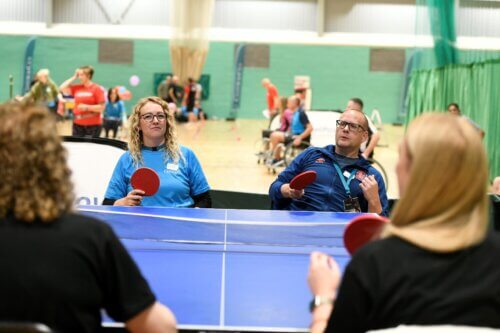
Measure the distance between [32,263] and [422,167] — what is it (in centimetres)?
89

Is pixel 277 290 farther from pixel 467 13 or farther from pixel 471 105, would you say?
pixel 467 13

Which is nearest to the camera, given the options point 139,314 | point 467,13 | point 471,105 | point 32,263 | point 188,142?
point 32,263

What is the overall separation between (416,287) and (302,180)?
2.51m

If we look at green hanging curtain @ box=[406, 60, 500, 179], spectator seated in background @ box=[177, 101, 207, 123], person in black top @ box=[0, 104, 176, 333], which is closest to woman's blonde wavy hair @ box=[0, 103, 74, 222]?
person in black top @ box=[0, 104, 176, 333]

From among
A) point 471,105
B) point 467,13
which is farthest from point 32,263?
point 467,13

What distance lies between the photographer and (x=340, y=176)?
4387 millimetres

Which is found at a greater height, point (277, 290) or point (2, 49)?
point (2, 49)

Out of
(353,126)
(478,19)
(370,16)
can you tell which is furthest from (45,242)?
(370,16)

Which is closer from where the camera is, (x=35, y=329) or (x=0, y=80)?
(x=35, y=329)

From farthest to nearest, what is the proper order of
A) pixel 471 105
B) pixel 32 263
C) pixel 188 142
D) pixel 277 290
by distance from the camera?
pixel 188 142 → pixel 471 105 → pixel 277 290 → pixel 32 263

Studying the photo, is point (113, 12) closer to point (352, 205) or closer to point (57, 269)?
point (352, 205)

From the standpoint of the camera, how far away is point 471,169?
1.57 m

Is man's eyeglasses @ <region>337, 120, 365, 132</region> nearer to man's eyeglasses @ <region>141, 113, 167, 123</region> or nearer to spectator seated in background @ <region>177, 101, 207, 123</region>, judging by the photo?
man's eyeglasses @ <region>141, 113, 167, 123</region>

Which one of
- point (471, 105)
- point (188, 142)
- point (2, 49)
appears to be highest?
point (2, 49)
